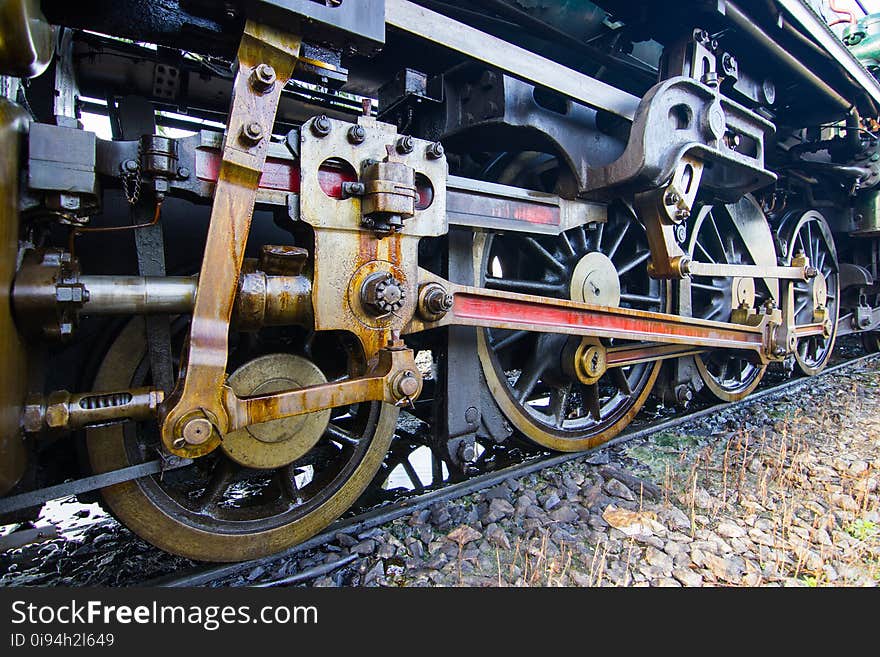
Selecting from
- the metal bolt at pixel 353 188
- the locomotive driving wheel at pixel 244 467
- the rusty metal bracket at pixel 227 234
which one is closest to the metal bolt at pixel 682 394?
the locomotive driving wheel at pixel 244 467

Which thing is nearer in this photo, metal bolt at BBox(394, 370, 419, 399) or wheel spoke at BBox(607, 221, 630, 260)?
metal bolt at BBox(394, 370, 419, 399)

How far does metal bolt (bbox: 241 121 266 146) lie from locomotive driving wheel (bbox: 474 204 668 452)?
122 cm

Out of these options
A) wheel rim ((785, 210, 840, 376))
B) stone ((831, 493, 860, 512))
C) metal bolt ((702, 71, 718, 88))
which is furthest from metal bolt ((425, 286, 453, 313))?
wheel rim ((785, 210, 840, 376))

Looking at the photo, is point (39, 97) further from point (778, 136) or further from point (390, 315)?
point (778, 136)

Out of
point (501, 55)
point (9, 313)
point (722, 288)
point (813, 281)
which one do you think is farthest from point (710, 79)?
point (813, 281)

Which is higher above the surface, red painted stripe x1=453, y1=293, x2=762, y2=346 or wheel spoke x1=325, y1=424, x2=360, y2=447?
red painted stripe x1=453, y1=293, x2=762, y2=346

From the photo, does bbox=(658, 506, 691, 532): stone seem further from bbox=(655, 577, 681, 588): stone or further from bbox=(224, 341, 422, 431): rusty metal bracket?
bbox=(224, 341, 422, 431): rusty metal bracket

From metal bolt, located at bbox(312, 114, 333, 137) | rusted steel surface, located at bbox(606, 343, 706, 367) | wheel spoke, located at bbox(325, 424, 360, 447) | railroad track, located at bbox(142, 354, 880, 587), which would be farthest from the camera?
rusted steel surface, located at bbox(606, 343, 706, 367)

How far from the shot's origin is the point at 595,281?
262cm

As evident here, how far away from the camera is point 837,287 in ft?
17.6

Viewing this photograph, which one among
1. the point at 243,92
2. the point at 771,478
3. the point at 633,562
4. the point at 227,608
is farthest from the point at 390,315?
the point at 771,478

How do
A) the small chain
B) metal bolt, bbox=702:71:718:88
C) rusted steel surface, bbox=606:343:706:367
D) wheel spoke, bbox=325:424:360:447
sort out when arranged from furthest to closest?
rusted steel surface, bbox=606:343:706:367 < metal bolt, bbox=702:71:718:88 < wheel spoke, bbox=325:424:360:447 < the small chain

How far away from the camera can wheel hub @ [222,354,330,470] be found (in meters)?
1.69

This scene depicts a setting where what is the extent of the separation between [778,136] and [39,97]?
4607 mm
